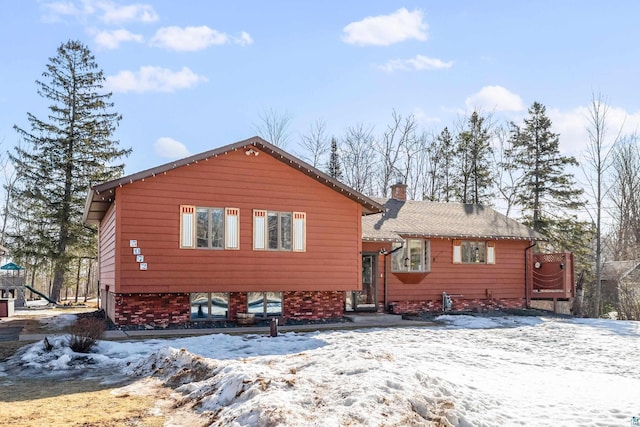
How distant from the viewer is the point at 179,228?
13.7 metres

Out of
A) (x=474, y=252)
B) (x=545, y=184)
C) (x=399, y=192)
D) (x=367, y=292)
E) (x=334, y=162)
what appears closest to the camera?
(x=367, y=292)

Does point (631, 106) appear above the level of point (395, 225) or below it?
above

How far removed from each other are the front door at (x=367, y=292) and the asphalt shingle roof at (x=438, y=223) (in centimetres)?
107

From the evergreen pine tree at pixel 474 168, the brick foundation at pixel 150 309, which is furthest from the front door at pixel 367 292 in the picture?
the evergreen pine tree at pixel 474 168

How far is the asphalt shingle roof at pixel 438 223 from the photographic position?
1859 centimetres

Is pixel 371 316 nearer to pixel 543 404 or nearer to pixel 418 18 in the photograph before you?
pixel 418 18

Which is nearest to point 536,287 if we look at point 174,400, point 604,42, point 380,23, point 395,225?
point 395,225

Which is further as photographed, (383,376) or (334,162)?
(334,162)

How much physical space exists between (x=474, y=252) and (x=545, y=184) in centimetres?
1345

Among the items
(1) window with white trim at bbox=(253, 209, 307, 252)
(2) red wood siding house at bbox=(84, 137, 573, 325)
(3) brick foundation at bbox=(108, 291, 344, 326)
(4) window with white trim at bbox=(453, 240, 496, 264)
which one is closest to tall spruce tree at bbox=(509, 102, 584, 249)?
(4) window with white trim at bbox=(453, 240, 496, 264)

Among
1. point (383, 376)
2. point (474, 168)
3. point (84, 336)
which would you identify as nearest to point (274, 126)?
point (474, 168)

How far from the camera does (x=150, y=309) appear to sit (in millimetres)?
13625

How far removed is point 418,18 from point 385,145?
23.4m

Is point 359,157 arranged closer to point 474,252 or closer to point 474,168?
point 474,168
